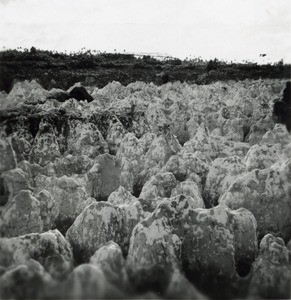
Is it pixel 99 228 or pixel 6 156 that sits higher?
pixel 6 156

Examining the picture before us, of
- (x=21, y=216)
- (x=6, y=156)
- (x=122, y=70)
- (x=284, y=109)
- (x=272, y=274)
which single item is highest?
(x=122, y=70)

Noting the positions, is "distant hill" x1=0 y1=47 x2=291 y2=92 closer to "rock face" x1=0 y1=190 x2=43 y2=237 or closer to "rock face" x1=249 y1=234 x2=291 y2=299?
"rock face" x1=0 y1=190 x2=43 y2=237

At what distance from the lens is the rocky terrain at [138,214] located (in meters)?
1.78

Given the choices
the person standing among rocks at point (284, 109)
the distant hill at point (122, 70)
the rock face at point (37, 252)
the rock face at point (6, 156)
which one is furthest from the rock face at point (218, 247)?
the distant hill at point (122, 70)

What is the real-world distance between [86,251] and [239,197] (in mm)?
1012

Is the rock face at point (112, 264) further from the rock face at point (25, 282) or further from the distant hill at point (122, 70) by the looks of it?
the distant hill at point (122, 70)

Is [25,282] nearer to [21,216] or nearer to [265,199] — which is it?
[21,216]

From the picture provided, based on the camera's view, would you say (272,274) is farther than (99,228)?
No

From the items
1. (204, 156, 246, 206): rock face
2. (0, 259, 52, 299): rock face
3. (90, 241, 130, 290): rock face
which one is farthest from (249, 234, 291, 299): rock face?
(0, 259, 52, 299): rock face

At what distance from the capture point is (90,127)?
377 cm

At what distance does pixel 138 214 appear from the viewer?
84.2 inches

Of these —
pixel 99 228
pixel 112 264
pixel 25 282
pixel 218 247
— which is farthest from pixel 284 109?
pixel 25 282

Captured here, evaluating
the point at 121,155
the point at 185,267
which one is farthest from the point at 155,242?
the point at 121,155

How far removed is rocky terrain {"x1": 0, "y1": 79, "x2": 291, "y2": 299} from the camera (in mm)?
1783
